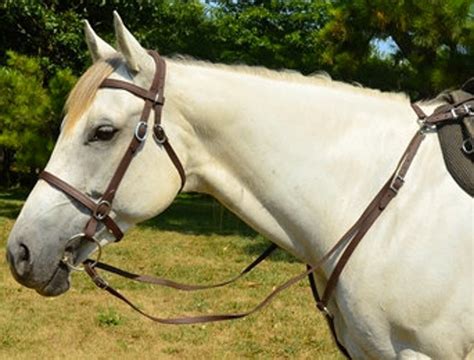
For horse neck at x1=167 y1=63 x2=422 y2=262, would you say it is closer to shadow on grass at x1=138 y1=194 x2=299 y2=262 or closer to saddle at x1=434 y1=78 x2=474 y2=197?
saddle at x1=434 y1=78 x2=474 y2=197

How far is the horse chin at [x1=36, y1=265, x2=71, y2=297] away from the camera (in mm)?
2287

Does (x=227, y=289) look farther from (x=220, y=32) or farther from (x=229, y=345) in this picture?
(x=220, y=32)

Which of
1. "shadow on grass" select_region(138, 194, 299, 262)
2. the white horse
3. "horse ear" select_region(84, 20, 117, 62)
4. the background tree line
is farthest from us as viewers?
"shadow on grass" select_region(138, 194, 299, 262)

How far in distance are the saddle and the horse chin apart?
4.52 ft

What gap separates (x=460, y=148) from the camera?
224 cm

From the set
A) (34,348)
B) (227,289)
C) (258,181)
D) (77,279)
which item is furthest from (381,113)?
(77,279)

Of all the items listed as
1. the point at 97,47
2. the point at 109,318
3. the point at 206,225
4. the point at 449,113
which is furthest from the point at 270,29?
the point at 449,113

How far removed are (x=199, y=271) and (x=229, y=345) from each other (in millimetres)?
2905

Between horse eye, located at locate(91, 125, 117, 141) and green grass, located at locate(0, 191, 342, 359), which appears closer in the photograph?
horse eye, located at locate(91, 125, 117, 141)

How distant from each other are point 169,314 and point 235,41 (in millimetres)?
10933

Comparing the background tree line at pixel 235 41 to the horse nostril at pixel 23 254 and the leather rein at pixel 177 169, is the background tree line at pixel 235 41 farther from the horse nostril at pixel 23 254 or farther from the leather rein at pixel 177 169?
the horse nostril at pixel 23 254

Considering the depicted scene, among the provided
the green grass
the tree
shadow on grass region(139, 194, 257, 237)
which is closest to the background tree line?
the tree

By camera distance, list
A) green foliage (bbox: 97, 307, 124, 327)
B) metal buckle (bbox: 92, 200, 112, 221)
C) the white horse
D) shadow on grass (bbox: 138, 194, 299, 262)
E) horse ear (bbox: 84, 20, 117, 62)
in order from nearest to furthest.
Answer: the white horse
metal buckle (bbox: 92, 200, 112, 221)
horse ear (bbox: 84, 20, 117, 62)
green foliage (bbox: 97, 307, 124, 327)
shadow on grass (bbox: 138, 194, 299, 262)

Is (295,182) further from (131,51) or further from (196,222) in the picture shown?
(196,222)
